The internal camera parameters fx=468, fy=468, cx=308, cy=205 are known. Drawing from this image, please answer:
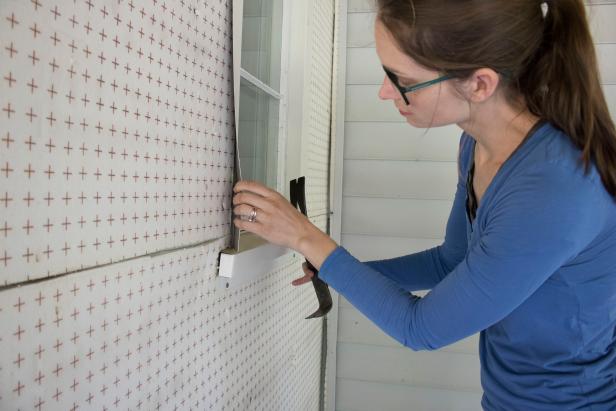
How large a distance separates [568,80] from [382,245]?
1.27 m

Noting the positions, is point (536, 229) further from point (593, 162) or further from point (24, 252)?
point (24, 252)

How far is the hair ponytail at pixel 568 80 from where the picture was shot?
696 mm

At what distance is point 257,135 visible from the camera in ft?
3.76

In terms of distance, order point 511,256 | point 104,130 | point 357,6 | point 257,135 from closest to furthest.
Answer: point 104,130
point 511,256
point 257,135
point 357,6

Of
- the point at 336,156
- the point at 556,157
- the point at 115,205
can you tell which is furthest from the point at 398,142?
the point at 115,205

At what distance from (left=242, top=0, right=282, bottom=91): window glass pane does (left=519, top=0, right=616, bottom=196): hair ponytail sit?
59cm

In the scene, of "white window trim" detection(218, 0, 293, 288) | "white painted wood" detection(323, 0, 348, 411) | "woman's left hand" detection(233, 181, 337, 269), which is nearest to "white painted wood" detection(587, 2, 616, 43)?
"white painted wood" detection(323, 0, 348, 411)

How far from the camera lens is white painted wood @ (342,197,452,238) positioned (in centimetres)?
189

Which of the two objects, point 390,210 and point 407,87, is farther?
point 390,210

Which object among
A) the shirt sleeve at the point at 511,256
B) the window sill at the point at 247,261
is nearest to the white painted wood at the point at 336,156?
the window sill at the point at 247,261

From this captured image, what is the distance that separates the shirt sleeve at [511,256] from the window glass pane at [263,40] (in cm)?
64

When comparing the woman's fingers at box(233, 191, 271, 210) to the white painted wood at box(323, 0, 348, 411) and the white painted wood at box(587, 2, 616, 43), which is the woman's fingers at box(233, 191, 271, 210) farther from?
the white painted wood at box(587, 2, 616, 43)

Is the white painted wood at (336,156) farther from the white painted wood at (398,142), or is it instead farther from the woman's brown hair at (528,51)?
the woman's brown hair at (528,51)

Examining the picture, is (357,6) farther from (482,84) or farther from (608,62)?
(482,84)
